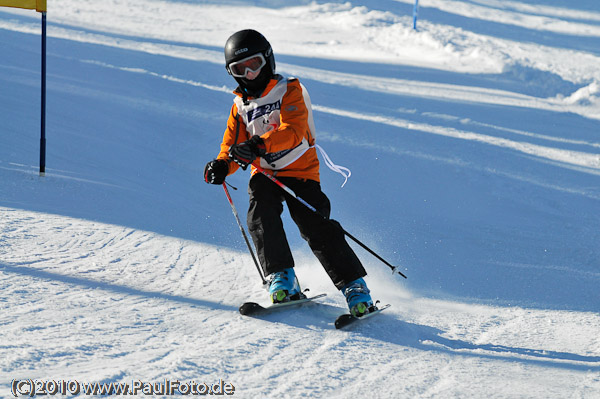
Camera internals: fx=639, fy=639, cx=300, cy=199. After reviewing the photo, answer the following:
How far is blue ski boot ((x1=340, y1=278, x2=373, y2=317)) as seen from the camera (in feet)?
11.6

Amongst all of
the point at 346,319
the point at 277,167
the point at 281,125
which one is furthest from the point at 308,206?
the point at 346,319

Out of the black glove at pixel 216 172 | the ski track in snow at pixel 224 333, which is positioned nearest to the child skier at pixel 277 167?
the black glove at pixel 216 172

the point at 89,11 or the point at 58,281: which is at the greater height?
the point at 89,11

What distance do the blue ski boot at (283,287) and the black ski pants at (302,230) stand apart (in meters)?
0.05

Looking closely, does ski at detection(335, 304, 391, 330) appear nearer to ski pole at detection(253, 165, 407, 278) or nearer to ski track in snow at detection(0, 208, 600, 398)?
ski track in snow at detection(0, 208, 600, 398)

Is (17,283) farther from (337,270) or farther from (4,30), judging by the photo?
(4,30)

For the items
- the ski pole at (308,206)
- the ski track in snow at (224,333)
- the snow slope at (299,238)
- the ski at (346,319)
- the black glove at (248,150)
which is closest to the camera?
the ski track in snow at (224,333)

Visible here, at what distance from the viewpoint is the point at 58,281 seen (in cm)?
356

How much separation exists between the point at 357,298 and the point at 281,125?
110cm

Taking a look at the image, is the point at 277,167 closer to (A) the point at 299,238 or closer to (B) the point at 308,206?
(B) the point at 308,206

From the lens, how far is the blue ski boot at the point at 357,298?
3.54 meters

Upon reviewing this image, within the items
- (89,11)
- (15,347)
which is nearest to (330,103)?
(15,347)

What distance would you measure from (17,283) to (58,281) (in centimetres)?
22

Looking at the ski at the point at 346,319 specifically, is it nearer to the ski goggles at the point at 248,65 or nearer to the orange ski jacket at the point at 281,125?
the orange ski jacket at the point at 281,125
